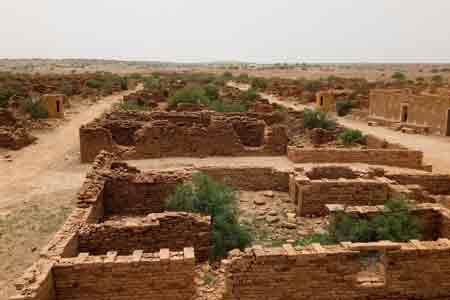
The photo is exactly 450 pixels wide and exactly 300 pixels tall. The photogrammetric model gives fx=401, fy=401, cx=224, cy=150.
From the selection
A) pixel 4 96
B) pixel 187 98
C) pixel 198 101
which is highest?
pixel 187 98

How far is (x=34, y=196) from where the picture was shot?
11.5 metres

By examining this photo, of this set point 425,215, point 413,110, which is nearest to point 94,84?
point 413,110

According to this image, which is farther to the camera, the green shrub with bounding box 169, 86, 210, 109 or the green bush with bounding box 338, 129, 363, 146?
the green shrub with bounding box 169, 86, 210, 109

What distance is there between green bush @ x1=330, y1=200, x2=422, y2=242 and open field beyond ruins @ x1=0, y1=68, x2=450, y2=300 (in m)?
0.03

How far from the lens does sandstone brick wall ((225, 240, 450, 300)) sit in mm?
5965

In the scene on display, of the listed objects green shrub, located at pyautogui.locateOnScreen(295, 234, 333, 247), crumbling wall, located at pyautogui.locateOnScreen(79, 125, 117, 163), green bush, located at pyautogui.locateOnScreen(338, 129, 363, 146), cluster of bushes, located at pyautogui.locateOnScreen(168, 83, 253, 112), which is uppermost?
cluster of bushes, located at pyautogui.locateOnScreen(168, 83, 253, 112)

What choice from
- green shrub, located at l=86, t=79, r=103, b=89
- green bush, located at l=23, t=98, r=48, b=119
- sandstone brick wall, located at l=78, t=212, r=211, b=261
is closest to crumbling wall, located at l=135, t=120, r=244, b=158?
sandstone brick wall, located at l=78, t=212, r=211, b=261

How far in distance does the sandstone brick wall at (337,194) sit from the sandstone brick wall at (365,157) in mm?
3993

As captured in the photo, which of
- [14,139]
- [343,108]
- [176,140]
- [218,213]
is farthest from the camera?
[343,108]

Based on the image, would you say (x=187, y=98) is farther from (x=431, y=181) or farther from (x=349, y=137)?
(x=431, y=181)

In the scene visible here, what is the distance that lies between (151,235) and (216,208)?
5.58ft

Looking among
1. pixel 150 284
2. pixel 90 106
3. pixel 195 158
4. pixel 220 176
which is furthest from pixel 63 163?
pixel 90 106

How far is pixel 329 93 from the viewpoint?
32.0 meters

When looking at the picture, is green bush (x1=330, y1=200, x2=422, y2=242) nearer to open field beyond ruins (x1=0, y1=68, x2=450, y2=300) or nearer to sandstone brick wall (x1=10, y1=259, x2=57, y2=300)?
open field beyond ruins (x1=0, y1=68, x2=450, y2=300)
